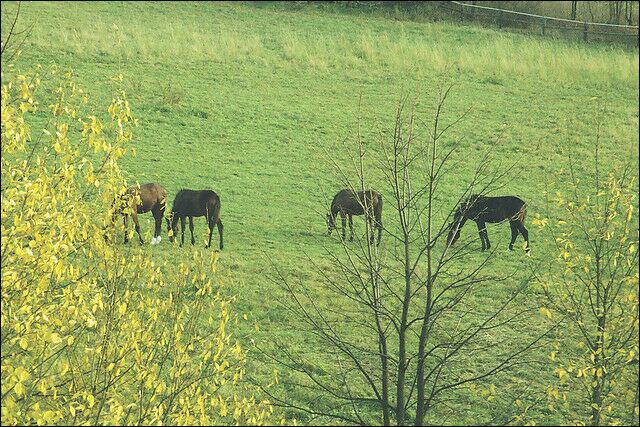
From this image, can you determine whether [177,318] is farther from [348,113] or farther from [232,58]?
[232,58]

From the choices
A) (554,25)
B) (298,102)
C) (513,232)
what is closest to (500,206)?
(513,232)

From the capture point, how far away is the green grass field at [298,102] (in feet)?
78.8

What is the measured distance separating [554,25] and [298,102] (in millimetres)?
16298

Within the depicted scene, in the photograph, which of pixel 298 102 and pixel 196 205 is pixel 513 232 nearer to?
pixel 196 205

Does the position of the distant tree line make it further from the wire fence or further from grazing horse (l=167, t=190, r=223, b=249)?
grazing horse (l=167, t=190, r=223, b=249)

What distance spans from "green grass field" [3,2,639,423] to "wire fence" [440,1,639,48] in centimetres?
182

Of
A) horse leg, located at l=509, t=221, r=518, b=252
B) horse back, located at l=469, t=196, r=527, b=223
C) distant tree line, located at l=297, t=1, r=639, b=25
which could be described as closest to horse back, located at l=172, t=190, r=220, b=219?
horse back, located at l=469, t=196, r=527, b=223

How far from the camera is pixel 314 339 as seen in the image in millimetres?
19641

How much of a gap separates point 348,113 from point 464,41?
11079 mm

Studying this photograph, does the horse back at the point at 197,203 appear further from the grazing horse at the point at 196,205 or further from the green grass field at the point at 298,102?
the green grass field at the point at 298,102

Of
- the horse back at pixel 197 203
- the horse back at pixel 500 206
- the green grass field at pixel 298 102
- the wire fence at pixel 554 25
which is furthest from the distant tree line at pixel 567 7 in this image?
the horse back at pixel 197 203

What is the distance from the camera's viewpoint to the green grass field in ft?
78.8

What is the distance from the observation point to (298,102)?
35438 millimetres

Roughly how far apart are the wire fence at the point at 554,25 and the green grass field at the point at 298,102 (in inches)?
71.8
